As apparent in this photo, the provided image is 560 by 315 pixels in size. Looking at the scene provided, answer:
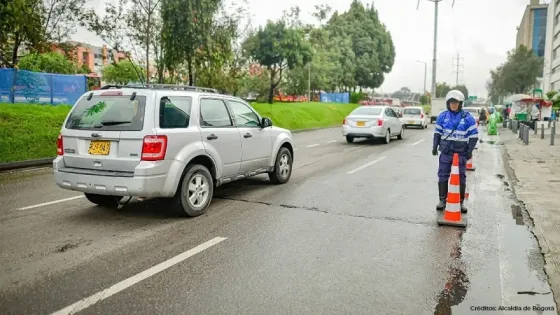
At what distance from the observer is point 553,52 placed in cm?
7031

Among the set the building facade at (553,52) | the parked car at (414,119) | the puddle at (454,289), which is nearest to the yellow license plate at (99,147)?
the puddle at (454,289)

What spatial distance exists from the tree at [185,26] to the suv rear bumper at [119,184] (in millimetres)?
12425

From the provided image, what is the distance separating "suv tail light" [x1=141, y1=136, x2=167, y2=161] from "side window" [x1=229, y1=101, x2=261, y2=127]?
1887mm

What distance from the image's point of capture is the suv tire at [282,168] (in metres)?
8.65

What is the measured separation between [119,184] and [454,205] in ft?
14.5

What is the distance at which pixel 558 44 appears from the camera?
66.2 meters

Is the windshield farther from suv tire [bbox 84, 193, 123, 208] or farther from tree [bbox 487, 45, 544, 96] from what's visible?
tree [bbox 487, 45, 544, 96]

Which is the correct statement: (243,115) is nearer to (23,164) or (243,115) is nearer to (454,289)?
(454,289)

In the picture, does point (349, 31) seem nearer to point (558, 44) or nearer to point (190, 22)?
point (558, 44)

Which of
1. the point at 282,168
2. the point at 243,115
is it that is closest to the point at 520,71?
the point at 282,168

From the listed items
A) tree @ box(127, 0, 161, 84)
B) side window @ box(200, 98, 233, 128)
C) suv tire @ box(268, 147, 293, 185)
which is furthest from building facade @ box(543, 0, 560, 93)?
side window @ box(200, 98, 233, 128)

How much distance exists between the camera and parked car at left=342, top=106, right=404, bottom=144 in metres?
17.8

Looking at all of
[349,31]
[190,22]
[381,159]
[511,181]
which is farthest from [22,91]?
[349,31]

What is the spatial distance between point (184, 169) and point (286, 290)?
2770 millimetres
